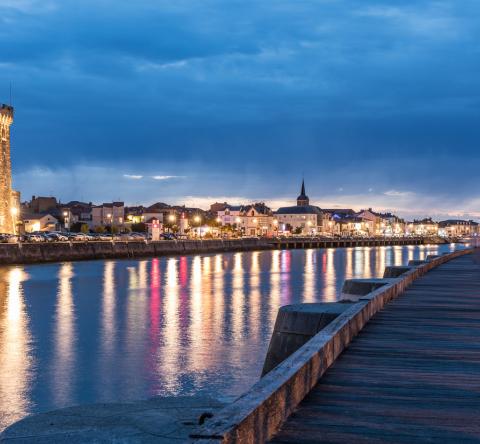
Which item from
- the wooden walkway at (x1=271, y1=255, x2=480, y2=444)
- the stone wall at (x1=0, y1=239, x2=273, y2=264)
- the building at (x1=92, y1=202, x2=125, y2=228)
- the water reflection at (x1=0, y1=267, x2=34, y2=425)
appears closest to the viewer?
the wooden walkway at (x1=271, y1=255, x2=480, y2=444)

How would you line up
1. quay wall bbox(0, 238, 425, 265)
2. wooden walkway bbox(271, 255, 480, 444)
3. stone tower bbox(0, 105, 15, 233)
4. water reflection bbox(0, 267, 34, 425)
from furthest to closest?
stone tower bbox(0, 105, 15, 233)
quay wall bbox(0, 238, 425, 265)
water reflection bbox(0, 267, 34, 425)
wooden walkway bbox(271, 255, 480, 444)

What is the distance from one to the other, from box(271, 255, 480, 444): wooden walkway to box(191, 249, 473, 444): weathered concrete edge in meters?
0.11

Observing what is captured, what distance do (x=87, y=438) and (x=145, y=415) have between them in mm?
920

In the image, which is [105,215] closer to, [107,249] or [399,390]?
[107,249]

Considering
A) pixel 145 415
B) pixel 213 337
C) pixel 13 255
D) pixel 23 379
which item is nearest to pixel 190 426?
pixel 145 415

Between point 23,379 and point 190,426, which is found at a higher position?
point 190,426

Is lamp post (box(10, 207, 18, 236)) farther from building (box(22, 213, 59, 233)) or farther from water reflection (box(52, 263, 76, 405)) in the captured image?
water reflection (box(52, 263, 76, 405))

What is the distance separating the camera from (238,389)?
1471cm

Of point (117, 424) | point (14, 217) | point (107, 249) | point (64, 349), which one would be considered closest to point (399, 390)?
point (117, 424)

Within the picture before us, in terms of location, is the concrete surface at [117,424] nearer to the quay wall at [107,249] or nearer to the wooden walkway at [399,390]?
the wooden walkway at [399,390]

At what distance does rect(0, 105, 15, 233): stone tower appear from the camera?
86.8 metres

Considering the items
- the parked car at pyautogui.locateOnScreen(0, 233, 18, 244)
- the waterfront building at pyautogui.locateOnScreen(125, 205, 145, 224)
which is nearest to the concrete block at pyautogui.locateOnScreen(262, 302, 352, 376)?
the parked car at pyautogui.locateOnScreen(0, 233, 18, 244)

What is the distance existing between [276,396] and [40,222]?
150m

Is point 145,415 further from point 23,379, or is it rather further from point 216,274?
point 216,274
